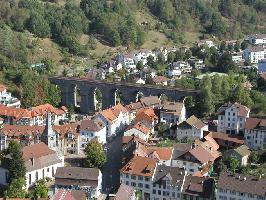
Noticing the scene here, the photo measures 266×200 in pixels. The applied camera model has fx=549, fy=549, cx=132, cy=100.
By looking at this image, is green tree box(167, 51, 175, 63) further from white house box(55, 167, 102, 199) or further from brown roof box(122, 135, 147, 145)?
white house box(55, 167, 102, 199)

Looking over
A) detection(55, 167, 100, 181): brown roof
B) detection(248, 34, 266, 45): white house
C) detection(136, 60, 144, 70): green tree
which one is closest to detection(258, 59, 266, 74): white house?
detection(136, 60, 144, 70): green tree

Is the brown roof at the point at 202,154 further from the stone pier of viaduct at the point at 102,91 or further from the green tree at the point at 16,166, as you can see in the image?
the stone pier of viaduct at the point at 102,91

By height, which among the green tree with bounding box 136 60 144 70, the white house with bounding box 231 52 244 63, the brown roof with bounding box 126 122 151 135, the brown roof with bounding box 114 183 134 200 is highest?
the white house with bounding box 231 52 244 63

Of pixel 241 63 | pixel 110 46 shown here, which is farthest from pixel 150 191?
pixel 110 46

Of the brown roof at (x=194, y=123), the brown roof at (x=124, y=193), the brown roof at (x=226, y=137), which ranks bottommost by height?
the brown roof at (x=124, y=193)

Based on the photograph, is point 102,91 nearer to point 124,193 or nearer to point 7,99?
point 7,99

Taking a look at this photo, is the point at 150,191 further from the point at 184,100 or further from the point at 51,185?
the point at 184,100

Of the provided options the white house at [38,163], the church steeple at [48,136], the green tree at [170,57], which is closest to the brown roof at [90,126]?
the church steeple at [48,136]
